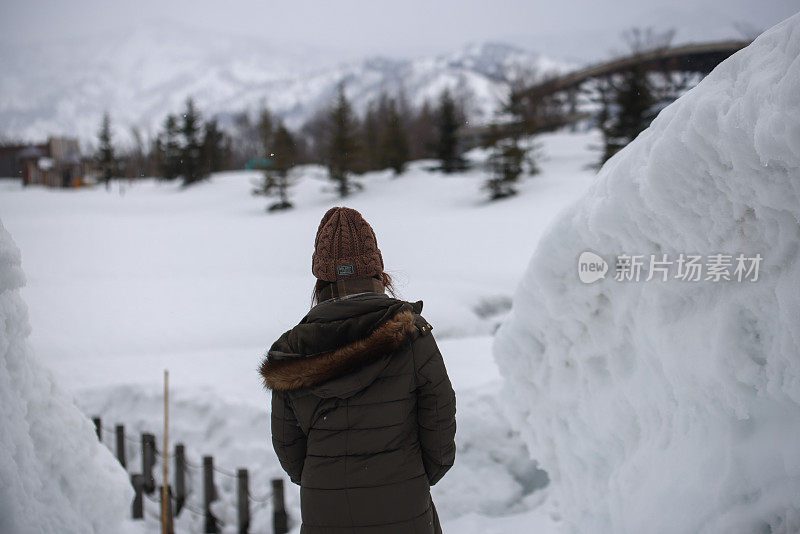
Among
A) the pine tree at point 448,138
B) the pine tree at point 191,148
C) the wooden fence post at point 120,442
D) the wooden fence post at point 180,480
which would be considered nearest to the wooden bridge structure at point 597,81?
the pine tree at point 448,138

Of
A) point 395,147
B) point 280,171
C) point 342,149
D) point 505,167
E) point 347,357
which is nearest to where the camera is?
point 347,357

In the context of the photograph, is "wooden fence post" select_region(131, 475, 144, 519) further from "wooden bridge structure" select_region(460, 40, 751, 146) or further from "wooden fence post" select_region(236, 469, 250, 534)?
"wooden bridge structure" select_region(460, 40, 751, 146)

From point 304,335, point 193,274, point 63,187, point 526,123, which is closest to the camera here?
point 304,335

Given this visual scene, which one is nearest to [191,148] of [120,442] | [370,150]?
[370,150]

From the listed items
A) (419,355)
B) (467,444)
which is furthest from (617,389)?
(467,444)

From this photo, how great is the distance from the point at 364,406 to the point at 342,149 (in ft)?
83.7

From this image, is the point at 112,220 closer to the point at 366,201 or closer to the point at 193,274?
the point at 193,274

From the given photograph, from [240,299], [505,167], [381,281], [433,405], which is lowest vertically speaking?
[240,299]

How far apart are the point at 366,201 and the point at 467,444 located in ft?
67.5

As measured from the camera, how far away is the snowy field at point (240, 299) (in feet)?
17.6

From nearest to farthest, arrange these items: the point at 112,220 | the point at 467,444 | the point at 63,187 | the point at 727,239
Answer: the point at 727,239 → the point at 467,444 → the point at 112,220 → the point at 63,187

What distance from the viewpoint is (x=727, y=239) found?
2393 millimetres

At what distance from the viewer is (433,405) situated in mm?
2016

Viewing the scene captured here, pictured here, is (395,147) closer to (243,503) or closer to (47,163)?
(47,163)
